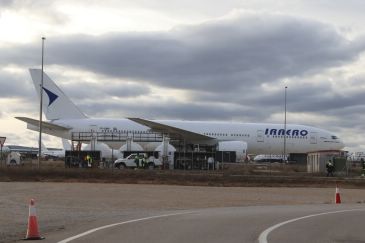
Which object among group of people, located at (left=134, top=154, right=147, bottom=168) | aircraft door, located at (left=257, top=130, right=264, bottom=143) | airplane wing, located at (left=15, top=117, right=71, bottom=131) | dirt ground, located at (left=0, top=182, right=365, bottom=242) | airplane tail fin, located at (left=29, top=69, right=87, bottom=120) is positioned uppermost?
airplane tail fin, located at (left=29, top=69, right=87, bottom=120)

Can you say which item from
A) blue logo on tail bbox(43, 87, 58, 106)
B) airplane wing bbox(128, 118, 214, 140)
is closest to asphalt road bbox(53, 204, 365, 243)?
airplane wing bbox(128, 118, 214, 140)

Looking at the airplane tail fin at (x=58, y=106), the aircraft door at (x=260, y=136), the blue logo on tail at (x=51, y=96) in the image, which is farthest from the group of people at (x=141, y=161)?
the blue logo on tail at (x=51, y=96)

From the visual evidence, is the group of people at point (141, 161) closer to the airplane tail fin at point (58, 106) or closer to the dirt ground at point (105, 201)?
the dirt ground at point (105, 201)

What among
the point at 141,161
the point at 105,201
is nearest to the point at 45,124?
the point at 141,161

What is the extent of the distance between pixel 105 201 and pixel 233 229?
490 inches

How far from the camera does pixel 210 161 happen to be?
55.4 m

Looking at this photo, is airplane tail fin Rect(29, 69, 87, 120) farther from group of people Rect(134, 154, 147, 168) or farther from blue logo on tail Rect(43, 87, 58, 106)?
group of people Rect(134, 154, 147, 168)

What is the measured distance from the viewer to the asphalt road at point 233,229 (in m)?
12.5

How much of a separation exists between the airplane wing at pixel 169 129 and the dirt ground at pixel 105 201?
961 inches

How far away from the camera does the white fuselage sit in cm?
6556

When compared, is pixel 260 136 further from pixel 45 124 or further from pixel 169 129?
pixel 45 124

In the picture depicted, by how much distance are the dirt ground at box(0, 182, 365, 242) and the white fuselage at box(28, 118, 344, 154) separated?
2761 centimetres

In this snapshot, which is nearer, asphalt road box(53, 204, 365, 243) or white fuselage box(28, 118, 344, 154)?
asphalt road box(53, 204, 365, 243)

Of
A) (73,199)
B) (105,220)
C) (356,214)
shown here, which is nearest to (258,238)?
(105,220)
